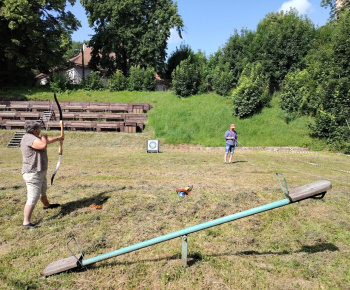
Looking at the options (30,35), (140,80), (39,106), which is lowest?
(39,106)

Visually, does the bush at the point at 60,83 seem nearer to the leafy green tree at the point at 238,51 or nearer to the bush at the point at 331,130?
the leafy green tree at the point at 238,51

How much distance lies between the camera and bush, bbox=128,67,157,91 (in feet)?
96.8

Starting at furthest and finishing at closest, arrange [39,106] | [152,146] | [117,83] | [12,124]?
[117,83] → [39,106] → [12,124] → [152,146]

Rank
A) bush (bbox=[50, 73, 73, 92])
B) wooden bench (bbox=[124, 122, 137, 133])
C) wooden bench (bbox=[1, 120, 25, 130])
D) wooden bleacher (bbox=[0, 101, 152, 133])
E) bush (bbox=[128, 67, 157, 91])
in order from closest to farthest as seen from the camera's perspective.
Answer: wooden bench (bbox=[1, 120, 25, 130]), wooden bleacher (bbox=[0, 101, 152, 133]), wooden bench (bbox=[124, 122, 137, 133]), bush (bbox=[50, 73, 73, 92]), bush (bbox=[128, 67, 157, 91])

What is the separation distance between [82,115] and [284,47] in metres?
20.6

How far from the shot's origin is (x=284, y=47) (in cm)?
2653

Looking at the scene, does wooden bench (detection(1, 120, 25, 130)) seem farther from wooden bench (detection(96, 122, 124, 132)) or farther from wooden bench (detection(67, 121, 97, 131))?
wooden bench (detection(96, 122, 124, 132))

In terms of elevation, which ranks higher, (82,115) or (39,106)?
(39,106)

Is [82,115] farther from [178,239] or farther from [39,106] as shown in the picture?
[178,239]

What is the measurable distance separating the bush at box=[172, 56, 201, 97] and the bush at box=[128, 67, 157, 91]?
403 centimetres

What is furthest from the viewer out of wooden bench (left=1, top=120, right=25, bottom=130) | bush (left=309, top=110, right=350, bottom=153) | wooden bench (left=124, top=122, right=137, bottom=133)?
wooden bench (left=124, top=122, right=137, bottom=133)

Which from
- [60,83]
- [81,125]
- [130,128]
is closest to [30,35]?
[60,83]

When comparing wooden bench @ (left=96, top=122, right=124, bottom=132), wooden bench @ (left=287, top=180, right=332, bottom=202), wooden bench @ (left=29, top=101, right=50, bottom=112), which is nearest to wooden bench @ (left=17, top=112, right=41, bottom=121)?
wooden bench @ (left=29, top=101, right=50, bottom=112)

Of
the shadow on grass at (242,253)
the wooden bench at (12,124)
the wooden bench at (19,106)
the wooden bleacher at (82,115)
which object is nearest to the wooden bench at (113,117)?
the wooden bleacher at (82,115)
